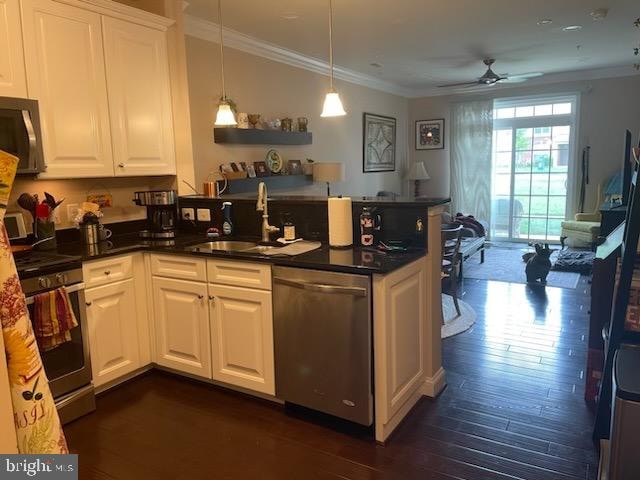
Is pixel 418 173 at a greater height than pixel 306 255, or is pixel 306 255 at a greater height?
pixel 418 173

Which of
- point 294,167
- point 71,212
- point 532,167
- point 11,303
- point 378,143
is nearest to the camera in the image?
point 11,303

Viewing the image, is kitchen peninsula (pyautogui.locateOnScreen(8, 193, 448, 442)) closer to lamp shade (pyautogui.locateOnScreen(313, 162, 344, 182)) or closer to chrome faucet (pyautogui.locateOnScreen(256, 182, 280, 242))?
chrome faucet (pyautogui.locateOnScreen(256, 182, 280, 242))

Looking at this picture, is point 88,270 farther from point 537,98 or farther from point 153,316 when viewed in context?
point 537,98

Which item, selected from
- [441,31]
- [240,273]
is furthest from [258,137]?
[240,273]

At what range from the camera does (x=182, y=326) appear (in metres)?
3.06

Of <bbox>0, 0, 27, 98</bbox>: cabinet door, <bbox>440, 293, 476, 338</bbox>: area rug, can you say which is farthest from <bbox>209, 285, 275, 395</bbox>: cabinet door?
<bbox>440, 293, 476, 338</bbox>: area rug

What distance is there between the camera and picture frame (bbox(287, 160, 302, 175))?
5410 millimetres

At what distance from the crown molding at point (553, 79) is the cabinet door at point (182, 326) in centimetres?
658

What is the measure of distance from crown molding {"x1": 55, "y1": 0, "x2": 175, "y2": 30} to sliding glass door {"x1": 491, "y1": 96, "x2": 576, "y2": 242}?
6228mm

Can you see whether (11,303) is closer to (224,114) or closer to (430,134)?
(224,114)

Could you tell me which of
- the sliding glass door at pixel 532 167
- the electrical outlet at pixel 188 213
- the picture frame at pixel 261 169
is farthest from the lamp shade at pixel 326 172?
the sliding glass door at pixel 532 167

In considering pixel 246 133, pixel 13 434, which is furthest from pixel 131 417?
pixel 246 133

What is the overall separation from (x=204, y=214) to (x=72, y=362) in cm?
140

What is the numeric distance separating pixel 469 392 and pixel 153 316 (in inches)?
81.1
